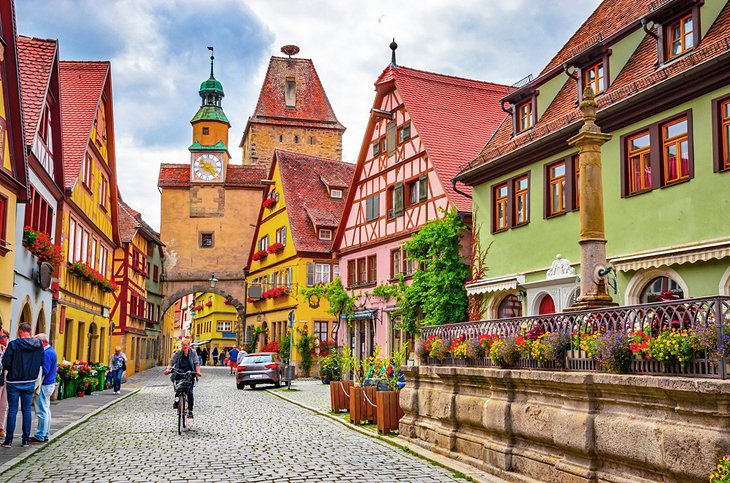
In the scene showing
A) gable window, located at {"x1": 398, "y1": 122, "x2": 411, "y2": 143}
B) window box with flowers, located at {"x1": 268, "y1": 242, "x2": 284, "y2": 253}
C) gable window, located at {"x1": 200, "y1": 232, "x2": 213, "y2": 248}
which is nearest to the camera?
gable window, located at {"x1": 398, "y1": 122, "x2": 411, "y2": 143}

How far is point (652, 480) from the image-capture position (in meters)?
7.42

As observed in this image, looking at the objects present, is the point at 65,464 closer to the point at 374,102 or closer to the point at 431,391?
the point at 431,391

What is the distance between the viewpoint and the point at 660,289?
1661cm

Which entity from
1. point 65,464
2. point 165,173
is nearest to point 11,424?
point 65,464

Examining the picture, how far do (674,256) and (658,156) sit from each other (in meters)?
2.22

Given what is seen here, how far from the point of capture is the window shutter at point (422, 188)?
93.8 feet

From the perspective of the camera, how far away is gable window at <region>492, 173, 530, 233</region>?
21.8 metres

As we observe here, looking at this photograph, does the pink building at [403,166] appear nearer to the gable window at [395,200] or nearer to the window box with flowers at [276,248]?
the gable window at [395,200]

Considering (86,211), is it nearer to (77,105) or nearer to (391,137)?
(77,105)

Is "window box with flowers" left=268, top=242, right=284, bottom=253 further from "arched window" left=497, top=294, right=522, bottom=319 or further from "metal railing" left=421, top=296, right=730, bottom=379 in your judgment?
"metal railing" left=421, top=296, right=730, bottom=379

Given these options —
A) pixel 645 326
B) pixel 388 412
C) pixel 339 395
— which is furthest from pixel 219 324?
pixel 645 326

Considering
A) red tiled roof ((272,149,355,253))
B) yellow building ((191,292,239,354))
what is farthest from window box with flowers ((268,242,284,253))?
yellow building ((191,292,239,354))

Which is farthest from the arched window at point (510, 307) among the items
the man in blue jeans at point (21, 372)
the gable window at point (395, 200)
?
the man in blue jeans at point (21, 372)

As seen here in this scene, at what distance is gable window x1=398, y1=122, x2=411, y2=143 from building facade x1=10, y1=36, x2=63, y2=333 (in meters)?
11.8
